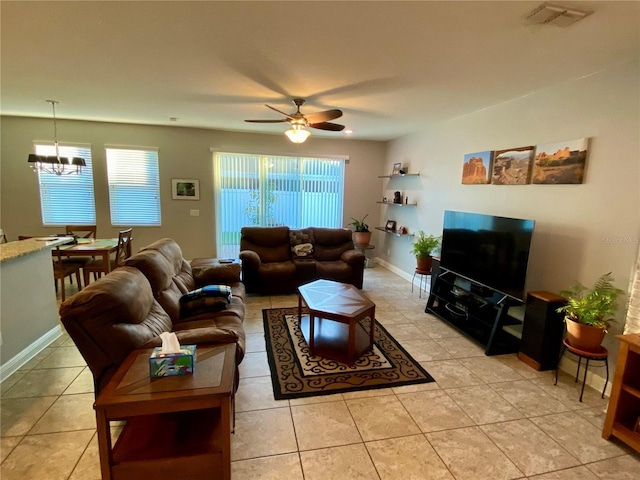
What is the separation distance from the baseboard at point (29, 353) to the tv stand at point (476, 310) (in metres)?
4.18

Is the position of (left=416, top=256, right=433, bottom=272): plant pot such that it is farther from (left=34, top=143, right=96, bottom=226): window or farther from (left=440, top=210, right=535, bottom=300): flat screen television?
(left=34, top=143, right=96, bottom=226): window

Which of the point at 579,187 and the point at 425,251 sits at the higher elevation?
the point at 579,187

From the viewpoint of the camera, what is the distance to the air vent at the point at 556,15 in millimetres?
1684

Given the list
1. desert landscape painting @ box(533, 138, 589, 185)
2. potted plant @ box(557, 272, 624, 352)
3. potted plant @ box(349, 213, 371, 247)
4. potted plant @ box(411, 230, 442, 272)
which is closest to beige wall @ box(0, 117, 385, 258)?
potted plant @ box(349, 213, 371, 247)

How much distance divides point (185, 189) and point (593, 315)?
19.0ft

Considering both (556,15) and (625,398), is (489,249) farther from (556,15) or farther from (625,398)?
(556,15)

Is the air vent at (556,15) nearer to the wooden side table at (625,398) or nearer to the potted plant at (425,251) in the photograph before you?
the wooden side table at (625,398)

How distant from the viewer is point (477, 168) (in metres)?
3.86

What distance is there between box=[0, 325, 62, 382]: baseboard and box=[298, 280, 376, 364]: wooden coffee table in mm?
2453

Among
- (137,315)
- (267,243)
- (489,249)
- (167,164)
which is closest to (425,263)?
(489,249)

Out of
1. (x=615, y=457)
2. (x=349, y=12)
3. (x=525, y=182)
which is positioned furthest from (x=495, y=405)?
(x=349, y=12)

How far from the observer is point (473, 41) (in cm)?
209

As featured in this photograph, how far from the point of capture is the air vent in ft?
5.52

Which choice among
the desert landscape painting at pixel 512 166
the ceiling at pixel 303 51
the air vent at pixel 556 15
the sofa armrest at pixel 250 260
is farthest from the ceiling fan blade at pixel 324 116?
the sofa armrest at pixel 250 260
